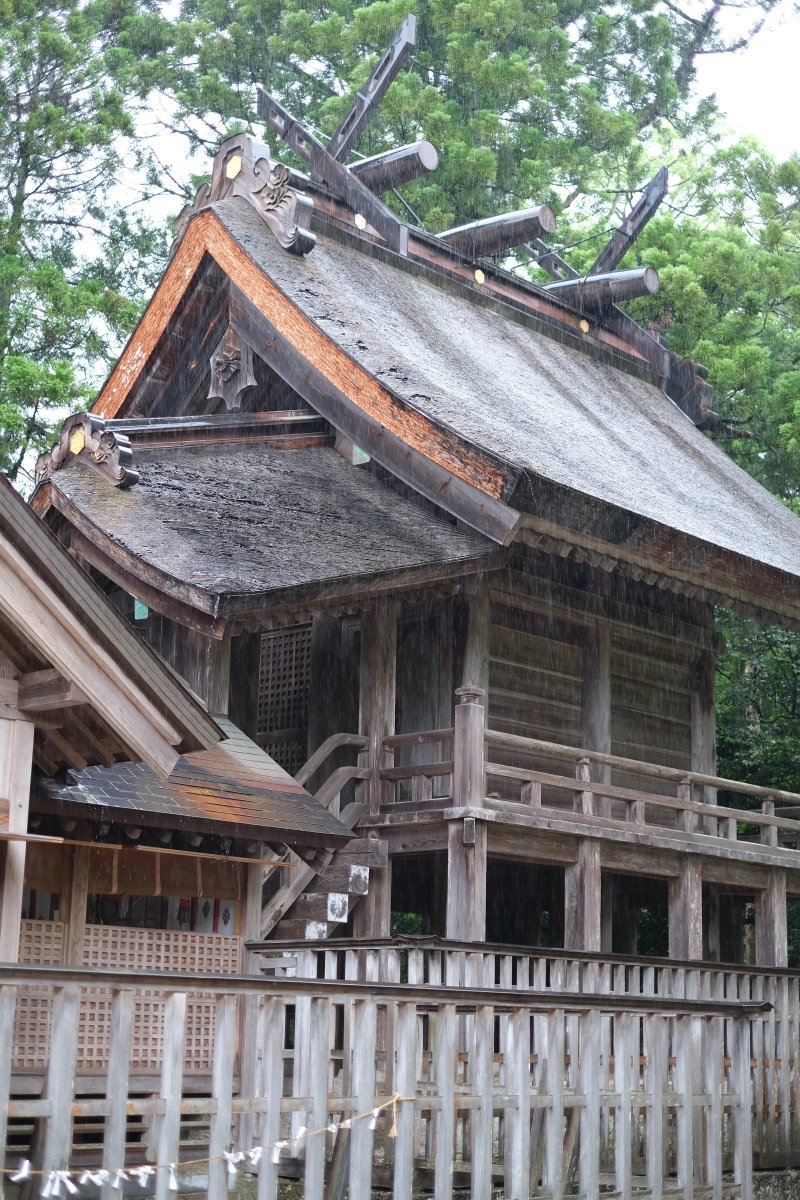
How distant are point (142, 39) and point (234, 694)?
876 inches

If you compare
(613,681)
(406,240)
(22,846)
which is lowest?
(22,846)

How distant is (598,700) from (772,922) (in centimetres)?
330

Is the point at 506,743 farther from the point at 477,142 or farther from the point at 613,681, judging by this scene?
the point at 477,142

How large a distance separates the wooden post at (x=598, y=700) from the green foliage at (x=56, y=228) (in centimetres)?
893

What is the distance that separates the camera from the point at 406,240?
1880 cm

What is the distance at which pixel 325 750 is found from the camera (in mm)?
12828

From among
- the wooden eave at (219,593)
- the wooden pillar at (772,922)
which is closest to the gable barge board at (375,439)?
the wooden eave at (219,593)

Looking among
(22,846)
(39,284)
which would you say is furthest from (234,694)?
(39,284)

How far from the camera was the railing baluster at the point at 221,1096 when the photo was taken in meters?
6.49

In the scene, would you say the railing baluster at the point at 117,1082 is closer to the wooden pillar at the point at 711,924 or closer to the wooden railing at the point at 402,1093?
the wooden railing at the point at 402,1093

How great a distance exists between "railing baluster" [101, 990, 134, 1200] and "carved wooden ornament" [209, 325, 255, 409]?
10.2 metres

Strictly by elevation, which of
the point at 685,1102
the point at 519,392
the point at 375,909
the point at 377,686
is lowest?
the point at 685,1102

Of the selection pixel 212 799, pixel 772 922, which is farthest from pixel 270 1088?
pixel 772 922

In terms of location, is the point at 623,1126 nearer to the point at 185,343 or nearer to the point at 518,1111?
the point at 518,1111
